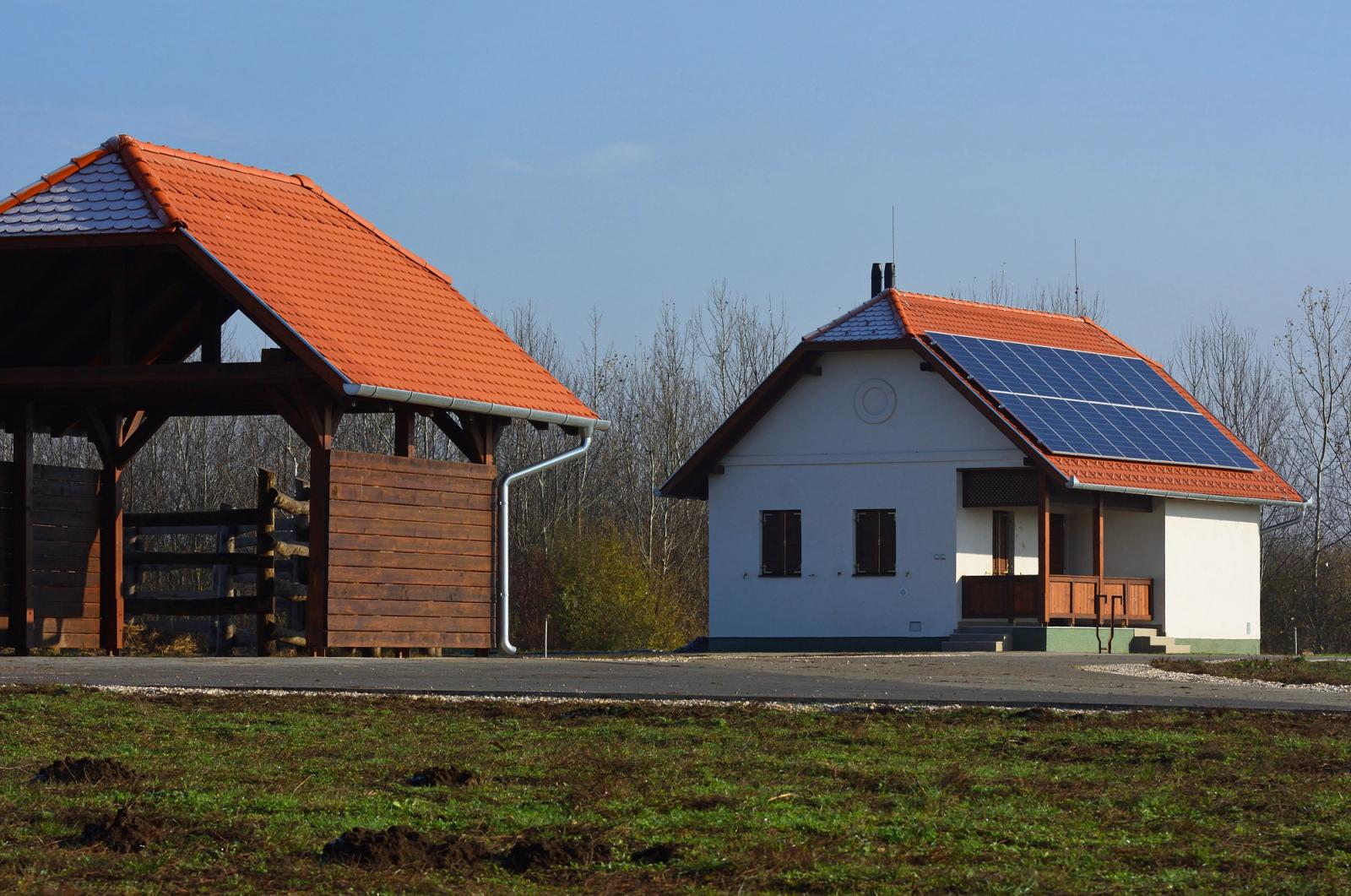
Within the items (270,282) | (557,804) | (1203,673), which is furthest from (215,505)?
(557,804)

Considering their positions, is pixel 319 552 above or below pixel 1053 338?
below

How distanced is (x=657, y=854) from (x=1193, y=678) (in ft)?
44.9

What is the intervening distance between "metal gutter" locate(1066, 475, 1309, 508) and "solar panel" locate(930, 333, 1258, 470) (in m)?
0.68

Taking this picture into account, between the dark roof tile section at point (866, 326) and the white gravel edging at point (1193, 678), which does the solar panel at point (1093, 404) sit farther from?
the white gravel edging at point (1193, 678)

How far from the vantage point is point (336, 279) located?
2480cm

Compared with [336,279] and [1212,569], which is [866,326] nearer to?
[1212,569]

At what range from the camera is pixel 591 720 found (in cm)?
1304

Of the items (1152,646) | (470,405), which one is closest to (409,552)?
(470,405)

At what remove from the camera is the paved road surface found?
15.5 metres

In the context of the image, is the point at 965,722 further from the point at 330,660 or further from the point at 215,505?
the point at 215,505

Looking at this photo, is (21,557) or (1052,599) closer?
(21,557)

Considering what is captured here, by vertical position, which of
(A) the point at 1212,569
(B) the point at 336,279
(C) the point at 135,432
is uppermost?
(B) the point at 336,279

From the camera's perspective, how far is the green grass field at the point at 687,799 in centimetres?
698

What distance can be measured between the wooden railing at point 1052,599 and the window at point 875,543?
1.59m
